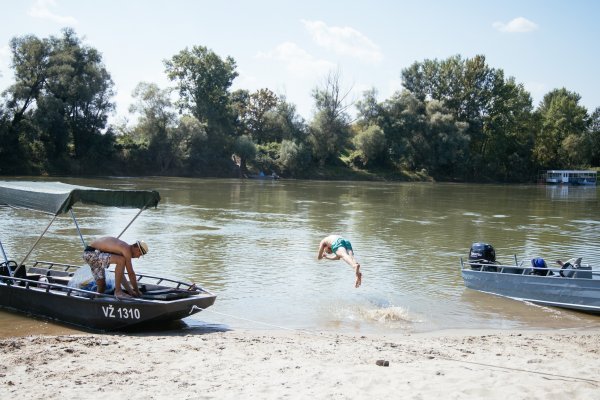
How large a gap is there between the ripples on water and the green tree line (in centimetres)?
4281

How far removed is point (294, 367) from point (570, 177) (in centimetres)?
11650

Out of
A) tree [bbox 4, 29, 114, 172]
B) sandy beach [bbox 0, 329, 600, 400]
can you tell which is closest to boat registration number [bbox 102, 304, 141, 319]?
sandy beach [bbox 0, 329, 600, 400]

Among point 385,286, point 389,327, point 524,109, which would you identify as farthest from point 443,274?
point 524,109

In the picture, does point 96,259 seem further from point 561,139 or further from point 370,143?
point 561,139

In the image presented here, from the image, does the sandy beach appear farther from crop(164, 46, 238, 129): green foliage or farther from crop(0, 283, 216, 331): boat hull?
crop(164, 46, 238, 129): green foliage

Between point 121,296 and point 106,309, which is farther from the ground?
point 121,296

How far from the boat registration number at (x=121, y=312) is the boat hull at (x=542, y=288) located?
9983mm

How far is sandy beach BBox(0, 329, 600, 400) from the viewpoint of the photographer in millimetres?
8047

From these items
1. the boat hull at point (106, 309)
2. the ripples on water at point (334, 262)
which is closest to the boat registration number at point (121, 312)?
the boat hull at point (106, 309)

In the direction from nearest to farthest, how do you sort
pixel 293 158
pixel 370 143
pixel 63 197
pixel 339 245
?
pixel 63 197, pixel 339 245, pixel 293 158, pixel 370 143

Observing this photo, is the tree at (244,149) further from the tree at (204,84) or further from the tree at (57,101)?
the tree at (57,101)

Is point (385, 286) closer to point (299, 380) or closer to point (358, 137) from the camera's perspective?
point (299, 380)

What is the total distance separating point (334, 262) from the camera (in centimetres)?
2200

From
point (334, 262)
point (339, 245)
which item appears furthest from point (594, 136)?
point (339, 245)
